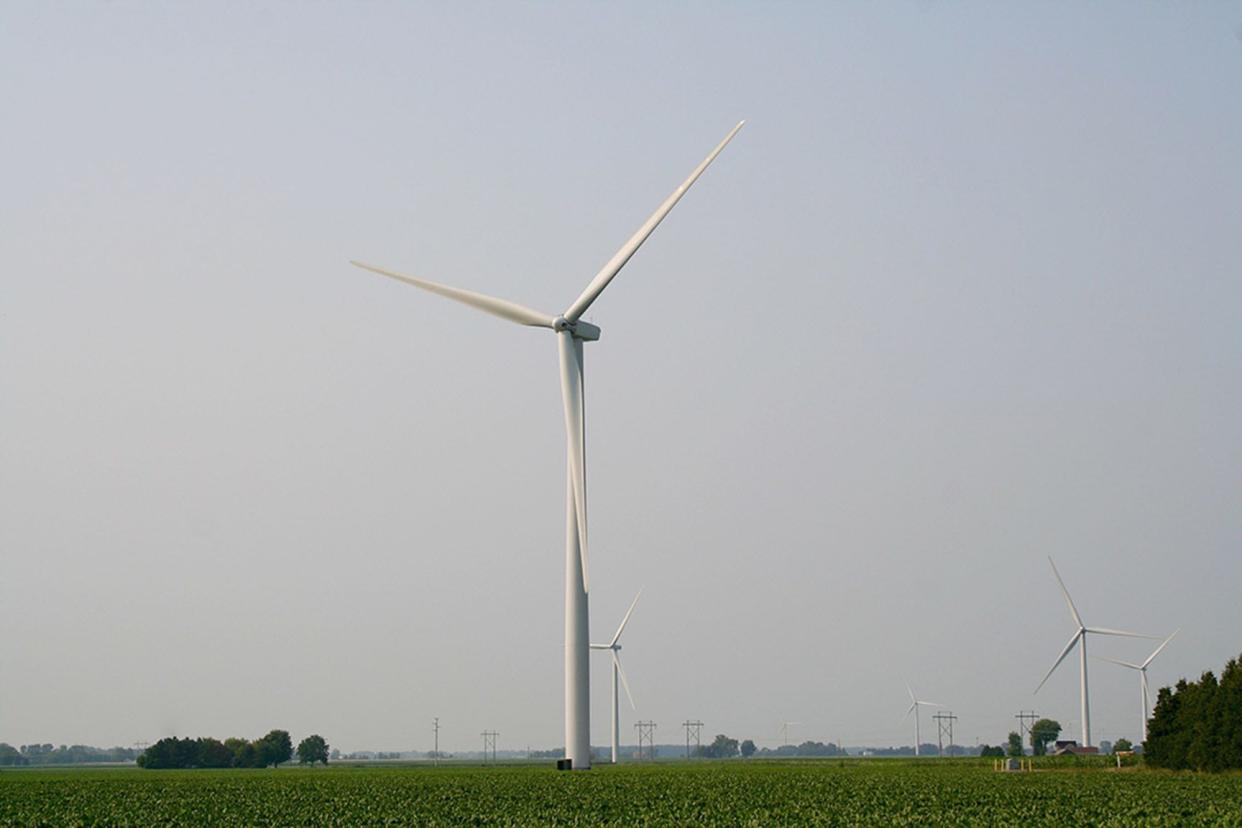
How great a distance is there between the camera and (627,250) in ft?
246

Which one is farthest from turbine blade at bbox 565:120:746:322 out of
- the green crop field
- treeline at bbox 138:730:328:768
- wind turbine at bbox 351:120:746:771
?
treeline at bbox 138:730:328:768

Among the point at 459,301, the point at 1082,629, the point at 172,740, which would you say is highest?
the point at 459,301

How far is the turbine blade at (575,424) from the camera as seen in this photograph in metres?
72.9

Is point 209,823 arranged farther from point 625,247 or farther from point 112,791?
point 625,247

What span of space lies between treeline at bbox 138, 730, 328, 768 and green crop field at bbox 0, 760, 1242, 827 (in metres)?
114

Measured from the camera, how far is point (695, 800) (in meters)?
53.9

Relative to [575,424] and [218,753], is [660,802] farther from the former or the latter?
[218,753]

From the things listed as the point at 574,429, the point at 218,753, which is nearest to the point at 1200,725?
the point at 574,429

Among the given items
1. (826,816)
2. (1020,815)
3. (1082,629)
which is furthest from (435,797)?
(1082,629)

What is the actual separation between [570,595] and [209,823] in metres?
33.6

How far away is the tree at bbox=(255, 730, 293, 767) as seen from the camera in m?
193

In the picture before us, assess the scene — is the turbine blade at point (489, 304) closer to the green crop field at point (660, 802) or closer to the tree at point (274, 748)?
the green crop field at point (660, 802)

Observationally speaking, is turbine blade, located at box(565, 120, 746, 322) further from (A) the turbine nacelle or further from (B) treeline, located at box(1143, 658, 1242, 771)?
(B) treeline, located at box(1143, 658, 1242, 771)

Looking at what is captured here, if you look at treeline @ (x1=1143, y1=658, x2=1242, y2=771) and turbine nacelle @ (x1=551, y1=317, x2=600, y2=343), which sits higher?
turbine nacelle @ (x1=551, y1=317, x2=600, y2=343)
